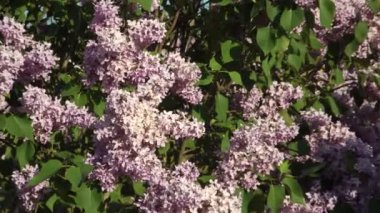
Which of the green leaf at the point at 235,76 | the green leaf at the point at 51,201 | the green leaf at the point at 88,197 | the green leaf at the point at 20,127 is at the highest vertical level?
the green leaf at the point at 235,76

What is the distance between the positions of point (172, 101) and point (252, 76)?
47 centimetres

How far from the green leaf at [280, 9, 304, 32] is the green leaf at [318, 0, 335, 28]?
4.2 inches

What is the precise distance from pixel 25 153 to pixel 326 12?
155cm

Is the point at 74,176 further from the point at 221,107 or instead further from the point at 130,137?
the point at 221,107

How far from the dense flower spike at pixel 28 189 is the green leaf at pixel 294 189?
43.9 inches

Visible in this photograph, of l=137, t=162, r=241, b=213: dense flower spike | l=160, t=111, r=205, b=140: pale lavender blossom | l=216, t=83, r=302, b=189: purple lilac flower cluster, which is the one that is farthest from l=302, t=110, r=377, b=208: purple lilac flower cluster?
l=160, t=111, r=205, b=140: pale lavender blossom

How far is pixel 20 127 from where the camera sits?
9.66ft

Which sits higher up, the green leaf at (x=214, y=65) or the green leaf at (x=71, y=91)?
the green leaf at (x=214, y=65)

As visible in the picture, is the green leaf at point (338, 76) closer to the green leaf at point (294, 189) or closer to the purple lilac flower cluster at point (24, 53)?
the green leaf at point (294, 189)

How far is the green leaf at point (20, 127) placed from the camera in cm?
293

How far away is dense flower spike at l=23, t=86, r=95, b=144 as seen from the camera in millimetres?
2891

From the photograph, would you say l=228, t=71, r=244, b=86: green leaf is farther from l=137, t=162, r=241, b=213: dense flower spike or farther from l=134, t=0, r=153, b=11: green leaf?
l=137, t=162, r=241, b=213: dense flower spike

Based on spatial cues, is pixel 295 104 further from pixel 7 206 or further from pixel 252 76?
pixel 7 206

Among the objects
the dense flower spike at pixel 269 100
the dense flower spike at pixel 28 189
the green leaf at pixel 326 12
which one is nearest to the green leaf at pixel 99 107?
the dense flower spike at pixel 28 189
